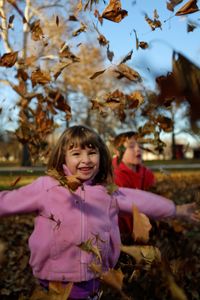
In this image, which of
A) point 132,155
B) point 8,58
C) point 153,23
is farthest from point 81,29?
point 132,155

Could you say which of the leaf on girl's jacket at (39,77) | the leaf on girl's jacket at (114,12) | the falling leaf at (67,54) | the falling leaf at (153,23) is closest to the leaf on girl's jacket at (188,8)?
the leaf on girl's jacket at (114,12)

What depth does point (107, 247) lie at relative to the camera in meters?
2.72

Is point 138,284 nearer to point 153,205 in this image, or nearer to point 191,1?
point 153,205

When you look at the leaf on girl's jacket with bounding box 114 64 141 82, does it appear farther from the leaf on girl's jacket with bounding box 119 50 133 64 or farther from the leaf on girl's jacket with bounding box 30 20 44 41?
the leaf on girl's jacket with bounding box 30 20 44 41

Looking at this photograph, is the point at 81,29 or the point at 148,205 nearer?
the point at 81,29

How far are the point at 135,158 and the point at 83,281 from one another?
2.29 m

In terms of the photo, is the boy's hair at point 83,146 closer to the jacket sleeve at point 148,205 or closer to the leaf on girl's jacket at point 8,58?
the jacket sleeve at point 148,205

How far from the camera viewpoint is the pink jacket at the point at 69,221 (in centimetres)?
270

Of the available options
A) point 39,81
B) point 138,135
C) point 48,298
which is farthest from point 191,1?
point 138,135

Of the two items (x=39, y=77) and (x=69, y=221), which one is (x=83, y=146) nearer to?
(x=69, y=221)

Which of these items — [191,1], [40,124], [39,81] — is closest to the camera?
[191,1]

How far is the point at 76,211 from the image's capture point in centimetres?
280

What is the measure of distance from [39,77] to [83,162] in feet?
2.37

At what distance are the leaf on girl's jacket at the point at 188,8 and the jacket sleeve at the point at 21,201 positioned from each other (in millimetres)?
1409
